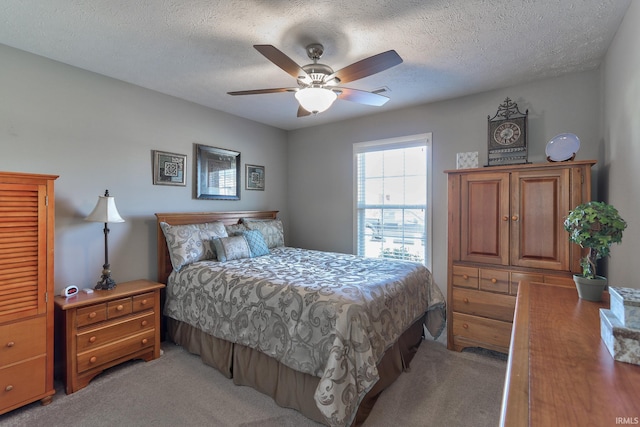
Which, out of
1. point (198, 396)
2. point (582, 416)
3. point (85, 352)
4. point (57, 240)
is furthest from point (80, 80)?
point (582, 416)

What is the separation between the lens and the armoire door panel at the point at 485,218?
265 centimetres

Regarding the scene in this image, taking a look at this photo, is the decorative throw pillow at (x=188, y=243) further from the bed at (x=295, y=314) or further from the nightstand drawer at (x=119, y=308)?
the nightstand drawer at (x=119, y=308)

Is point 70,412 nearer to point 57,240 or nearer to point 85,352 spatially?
point 85,352

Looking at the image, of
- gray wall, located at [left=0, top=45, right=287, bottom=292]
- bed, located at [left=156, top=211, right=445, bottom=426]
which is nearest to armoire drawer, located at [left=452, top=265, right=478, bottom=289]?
bed, located at [left=156, top=211, right=445, bottom=426]

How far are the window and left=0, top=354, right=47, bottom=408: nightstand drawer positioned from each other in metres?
3.29

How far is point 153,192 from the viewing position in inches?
125

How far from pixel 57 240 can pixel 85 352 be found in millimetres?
965

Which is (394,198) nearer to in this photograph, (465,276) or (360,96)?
(465,276)

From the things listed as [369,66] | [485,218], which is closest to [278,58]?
[369,66]

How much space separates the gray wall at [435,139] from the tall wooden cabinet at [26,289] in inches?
121

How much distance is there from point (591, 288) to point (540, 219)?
4.22ft

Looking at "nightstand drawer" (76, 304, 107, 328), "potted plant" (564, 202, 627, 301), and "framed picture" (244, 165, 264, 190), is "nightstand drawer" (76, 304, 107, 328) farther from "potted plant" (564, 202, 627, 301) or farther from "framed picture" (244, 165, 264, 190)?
"potted plant" (564, 202, 627, 301)

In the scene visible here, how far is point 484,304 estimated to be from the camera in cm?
271

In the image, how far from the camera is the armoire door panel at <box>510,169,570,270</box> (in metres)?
2.41
